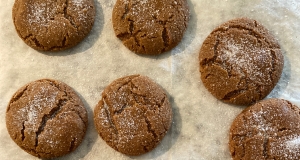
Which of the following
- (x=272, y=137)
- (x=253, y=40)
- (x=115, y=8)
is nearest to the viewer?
(x=272, y=137)

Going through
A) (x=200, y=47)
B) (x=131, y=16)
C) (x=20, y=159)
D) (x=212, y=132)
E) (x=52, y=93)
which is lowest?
(x=20, y=159)

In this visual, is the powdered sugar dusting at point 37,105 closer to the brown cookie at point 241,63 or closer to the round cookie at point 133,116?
the round cookie at point 133,116

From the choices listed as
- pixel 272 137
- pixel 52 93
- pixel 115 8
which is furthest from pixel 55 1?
pixel 272 137

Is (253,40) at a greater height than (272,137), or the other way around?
(253,40)

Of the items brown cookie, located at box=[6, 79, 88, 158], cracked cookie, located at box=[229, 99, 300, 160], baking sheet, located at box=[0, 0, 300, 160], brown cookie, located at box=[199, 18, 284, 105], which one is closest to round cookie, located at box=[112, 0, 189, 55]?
baking sheet, located at box=[0, 0, 300, 160]

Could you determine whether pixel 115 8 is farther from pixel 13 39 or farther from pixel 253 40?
pixel 253 40

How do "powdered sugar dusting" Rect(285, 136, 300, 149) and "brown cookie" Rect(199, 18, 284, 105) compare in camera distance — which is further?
"brown cookie" Rect(199, 18, 284, 105)

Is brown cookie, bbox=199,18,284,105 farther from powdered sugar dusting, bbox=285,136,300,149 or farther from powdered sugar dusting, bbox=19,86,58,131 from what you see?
powdered sugar dusting, bbox=19,86,58,131

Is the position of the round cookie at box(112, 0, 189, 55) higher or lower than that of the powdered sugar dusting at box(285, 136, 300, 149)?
higher
